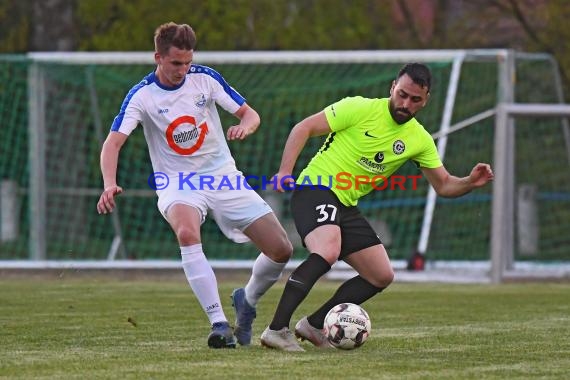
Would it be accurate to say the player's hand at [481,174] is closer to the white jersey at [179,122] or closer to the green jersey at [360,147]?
the green jersey at [360,147]

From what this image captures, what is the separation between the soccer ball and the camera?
25.3 feet

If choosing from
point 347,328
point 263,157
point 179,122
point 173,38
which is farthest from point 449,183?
point 263,157

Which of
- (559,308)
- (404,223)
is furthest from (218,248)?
(559,308)

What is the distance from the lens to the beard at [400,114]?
8117 mm

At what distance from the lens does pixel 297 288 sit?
7.68 m

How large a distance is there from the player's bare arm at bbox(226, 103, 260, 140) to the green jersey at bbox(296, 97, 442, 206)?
16.9 inches

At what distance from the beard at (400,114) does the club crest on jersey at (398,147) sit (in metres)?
0.11

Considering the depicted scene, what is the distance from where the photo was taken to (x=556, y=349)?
7785 millimetres

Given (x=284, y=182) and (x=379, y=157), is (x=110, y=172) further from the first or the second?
(x=379, y=157)

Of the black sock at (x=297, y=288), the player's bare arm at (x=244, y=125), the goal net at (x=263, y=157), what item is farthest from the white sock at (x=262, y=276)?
the goal net at (x=263, y=157)

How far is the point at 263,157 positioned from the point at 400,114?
10812 mm

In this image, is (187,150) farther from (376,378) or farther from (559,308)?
(559,308)

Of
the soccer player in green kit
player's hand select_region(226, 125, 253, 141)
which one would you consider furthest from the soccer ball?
player's hand select_region(226, 125, 253, 141)

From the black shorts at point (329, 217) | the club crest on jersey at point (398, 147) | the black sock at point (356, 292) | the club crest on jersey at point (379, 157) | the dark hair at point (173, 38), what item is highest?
the dark hair at point (173, 38)
